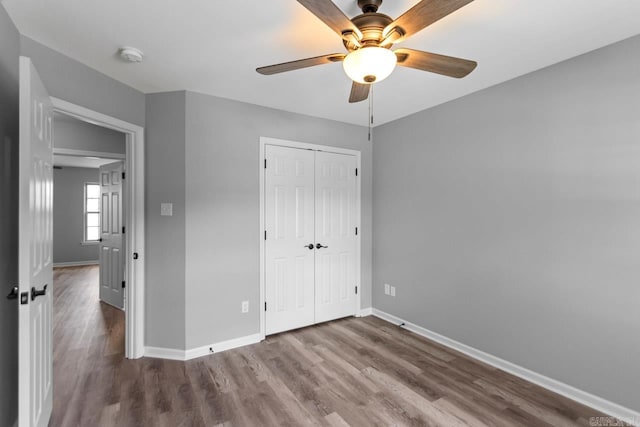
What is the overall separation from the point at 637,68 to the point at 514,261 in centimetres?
151

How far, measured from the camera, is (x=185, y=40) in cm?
193

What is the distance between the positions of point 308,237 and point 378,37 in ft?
7.71

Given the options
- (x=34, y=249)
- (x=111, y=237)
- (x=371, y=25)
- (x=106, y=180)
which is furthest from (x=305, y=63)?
(x=106, y=180)

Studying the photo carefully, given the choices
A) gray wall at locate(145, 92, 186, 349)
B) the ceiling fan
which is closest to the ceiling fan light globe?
the ceiling fan

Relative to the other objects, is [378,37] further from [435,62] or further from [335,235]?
[335,235]

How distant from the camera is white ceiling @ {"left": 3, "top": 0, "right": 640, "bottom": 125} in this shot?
1.62 meters

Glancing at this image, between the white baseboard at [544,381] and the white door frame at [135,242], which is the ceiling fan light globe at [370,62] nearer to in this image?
the white door frame at [135,242]

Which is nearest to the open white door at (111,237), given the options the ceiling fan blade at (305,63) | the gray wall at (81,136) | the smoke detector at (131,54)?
the gray wall at (81,136)

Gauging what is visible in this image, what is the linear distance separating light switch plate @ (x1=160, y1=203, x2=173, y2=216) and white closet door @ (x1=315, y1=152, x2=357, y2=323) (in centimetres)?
155

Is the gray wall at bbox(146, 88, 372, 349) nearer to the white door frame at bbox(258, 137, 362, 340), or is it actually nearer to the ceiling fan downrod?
the white door frame at bbox(258, 137, 362, 340)

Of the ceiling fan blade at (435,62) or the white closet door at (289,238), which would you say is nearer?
the ceiling fan blade at (435,62)

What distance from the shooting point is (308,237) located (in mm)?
3508

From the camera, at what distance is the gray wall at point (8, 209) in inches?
63.9

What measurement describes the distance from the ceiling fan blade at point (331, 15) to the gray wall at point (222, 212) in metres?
1.86
